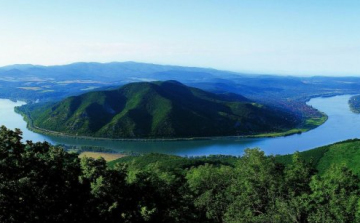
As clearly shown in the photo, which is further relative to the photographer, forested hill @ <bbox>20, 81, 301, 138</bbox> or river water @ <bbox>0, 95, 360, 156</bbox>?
forested hill @ <bbox>20, 81, 301, 138</bbox>

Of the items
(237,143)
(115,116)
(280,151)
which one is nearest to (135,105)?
(115,116)

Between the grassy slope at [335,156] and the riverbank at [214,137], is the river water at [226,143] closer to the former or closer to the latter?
the riverbank at [214,137]

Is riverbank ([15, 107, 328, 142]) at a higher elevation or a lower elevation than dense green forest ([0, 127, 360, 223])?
lower

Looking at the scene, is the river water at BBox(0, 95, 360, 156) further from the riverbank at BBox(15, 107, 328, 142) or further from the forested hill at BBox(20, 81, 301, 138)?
the forested hill at BBox(20, 81, 301, 138)

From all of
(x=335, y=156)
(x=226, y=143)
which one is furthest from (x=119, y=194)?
(x=226, y=143)

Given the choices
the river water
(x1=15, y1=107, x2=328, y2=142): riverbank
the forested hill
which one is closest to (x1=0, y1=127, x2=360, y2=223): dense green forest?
the river water

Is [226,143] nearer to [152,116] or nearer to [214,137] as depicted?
[214,137]

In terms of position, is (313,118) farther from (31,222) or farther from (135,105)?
(31,222)

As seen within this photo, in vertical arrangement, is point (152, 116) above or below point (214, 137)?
above
